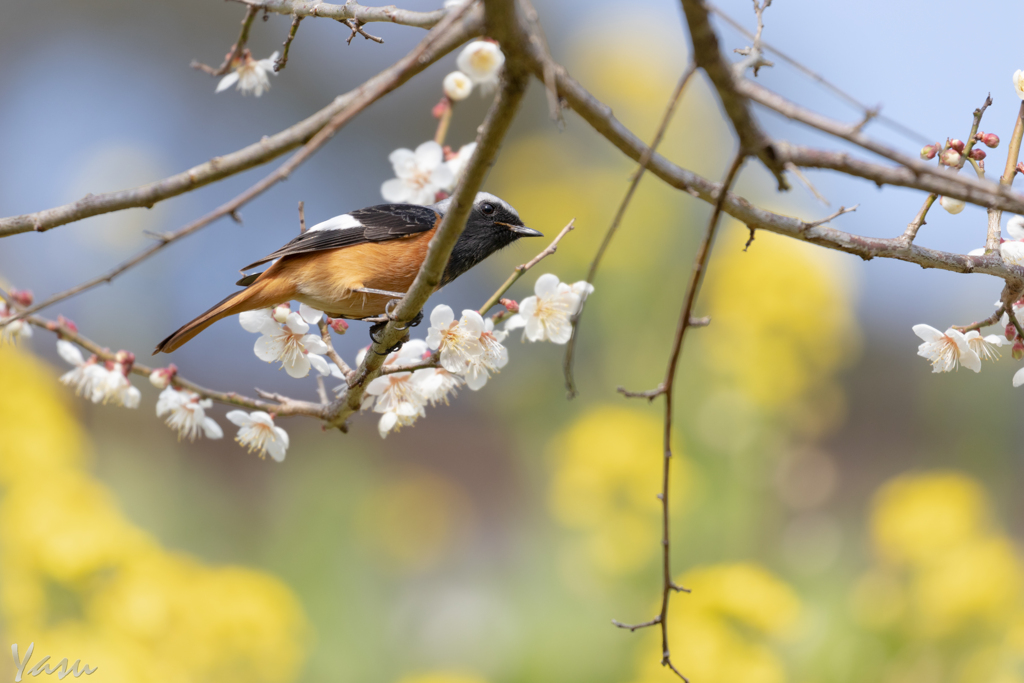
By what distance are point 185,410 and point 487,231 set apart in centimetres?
89

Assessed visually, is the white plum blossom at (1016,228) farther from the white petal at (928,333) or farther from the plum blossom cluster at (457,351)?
the plum blossom cluster at (457,351)

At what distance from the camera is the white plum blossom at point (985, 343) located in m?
1.41

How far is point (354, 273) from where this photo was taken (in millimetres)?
1904

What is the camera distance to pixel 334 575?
355cm

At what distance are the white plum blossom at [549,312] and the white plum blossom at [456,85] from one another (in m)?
0.53

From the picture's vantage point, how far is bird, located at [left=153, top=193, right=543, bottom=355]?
1.79 meters

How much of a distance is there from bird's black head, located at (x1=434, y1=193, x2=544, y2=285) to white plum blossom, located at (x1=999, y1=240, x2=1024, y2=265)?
103cm

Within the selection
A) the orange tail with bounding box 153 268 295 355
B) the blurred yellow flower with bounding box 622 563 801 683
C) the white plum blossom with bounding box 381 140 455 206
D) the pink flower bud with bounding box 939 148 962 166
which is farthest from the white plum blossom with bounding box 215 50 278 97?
the blurred yellow flower with bounding box 622 563 801 683

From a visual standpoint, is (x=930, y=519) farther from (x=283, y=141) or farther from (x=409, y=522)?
(x=283, y=141)

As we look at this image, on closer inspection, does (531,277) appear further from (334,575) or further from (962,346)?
(962,346)

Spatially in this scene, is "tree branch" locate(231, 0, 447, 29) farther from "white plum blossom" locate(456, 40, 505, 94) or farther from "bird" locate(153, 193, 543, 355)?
"bird" locate(153, 193, 543, 355)

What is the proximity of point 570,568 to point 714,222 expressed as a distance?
2.71 metres

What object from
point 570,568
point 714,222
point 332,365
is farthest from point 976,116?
point 570,568

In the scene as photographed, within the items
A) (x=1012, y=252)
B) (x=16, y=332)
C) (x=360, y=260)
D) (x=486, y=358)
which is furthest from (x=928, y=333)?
(x=16, y=332)
